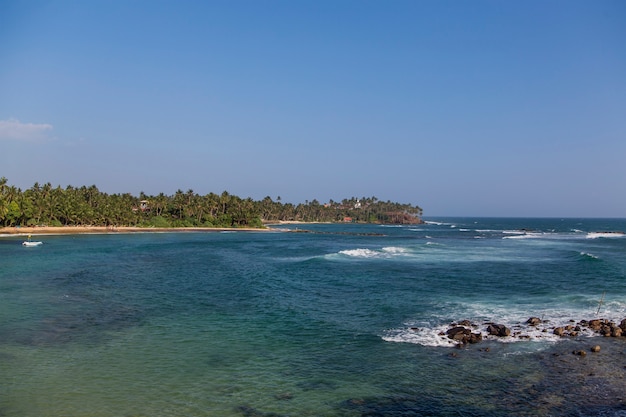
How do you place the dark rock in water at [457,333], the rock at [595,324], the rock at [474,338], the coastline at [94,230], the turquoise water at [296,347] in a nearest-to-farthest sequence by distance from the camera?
the turquoise water at [296,347], the rock at [474,338], the dark rock in water at [457,333], the rock at [595,324], the coastline at [94,230]

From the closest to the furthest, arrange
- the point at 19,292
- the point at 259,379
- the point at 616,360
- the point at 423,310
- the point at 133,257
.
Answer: the point at 259,379 → the point at 616,360 → the point at 423,310 → the point at 19,292 → the point at 133,257

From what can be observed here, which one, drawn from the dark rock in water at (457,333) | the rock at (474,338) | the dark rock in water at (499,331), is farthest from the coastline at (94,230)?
the dark rock in water at (499,331)

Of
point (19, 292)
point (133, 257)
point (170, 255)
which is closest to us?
point (19, 292)

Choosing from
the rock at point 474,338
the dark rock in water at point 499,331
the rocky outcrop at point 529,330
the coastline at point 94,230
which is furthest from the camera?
the coastline at point 94,230

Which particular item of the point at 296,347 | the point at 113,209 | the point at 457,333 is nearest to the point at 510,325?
the point at 457,333

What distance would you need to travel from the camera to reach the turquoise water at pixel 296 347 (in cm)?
1517

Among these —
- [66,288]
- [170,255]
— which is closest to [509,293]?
[66,288]

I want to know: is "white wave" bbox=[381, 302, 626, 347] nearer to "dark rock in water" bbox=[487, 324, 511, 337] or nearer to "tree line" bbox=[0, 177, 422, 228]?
"dark rock in water" bbox=[487, 324, 511, 337]

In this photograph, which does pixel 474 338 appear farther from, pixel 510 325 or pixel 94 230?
pixel 94 230

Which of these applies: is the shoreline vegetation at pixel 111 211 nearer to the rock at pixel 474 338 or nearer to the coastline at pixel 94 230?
the coastline at pixel 94 230

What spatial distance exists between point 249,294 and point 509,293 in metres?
20.0

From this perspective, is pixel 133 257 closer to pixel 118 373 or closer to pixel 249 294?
pixel 249 294

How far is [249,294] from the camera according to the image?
35.1m

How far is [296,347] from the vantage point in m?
21.5
